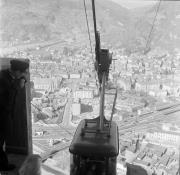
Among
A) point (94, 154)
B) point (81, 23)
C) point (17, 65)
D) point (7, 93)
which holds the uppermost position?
point (81, 23)

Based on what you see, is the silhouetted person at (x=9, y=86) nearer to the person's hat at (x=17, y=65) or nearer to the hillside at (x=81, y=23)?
the person's hat at (x=17, y=65)

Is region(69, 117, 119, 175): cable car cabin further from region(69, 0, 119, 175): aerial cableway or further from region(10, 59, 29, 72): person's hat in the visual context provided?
region(10, 59, 29, 72): person's hat

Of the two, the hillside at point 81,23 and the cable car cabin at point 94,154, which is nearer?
the cable car cabin at point 94,154

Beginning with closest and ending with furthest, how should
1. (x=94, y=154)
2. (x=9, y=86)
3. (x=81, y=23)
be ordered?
(x=94, y=154), (x=9, y=86), (x=81, y=23)

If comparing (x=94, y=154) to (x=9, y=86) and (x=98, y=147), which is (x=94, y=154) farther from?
(x=9, y=86)

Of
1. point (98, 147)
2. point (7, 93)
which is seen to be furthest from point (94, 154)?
point (7, 93)

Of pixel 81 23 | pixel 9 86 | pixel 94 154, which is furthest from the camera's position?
pixel 81 23

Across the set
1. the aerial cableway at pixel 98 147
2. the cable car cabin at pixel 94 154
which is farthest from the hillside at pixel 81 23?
the cable car cabin at pixel 94 154

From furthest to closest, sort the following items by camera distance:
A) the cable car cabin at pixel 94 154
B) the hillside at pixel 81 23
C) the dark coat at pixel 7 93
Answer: the hillside at pixel 81 23 < the dark coat at pixel 7 93 < the cable car cabin at pixel 94 154

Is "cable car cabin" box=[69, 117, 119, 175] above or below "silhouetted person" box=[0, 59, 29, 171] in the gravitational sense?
below

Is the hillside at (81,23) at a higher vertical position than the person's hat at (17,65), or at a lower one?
higher

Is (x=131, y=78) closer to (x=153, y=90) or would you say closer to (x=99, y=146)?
(x=153, y=90)

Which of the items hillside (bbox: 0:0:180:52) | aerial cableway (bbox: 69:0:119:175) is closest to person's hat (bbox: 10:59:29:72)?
aerial cableway (bbox: 69:0:119:175)
